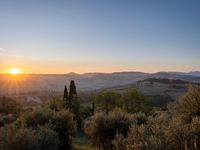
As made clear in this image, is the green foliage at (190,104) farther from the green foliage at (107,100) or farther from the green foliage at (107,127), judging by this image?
the green foliage at (107,100)

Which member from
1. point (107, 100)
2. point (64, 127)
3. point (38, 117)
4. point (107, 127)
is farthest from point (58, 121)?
point (107, 100)

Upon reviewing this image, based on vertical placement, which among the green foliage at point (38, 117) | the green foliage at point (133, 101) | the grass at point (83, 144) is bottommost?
the grass at point (83, 144)

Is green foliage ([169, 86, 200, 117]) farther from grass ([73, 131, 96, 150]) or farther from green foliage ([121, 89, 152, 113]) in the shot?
green foliage ([121, 89, 152, 113])

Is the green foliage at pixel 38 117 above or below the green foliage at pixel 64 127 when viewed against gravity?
above

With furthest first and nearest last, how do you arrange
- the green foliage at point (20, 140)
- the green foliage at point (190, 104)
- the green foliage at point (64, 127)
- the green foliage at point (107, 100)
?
the green foliage at point (107, 100) < the green foliage at point (64, 127) < the green foliage at point (190, 104) < the green foliage at point (20, 140)

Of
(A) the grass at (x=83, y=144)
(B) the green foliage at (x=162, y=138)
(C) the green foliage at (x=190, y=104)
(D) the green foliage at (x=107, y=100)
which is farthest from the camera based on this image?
(D) the green foliage at (x=107, y=100)

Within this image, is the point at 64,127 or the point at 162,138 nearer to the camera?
the point at 162,138

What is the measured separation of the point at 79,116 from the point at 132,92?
1313cm

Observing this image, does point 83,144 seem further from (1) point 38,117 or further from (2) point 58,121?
(1) point 38,117

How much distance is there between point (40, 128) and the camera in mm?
19953

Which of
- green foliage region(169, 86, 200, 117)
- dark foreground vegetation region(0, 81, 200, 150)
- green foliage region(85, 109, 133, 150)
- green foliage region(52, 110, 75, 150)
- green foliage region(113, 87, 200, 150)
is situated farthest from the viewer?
green foliage region(52, 110, 75, 150)

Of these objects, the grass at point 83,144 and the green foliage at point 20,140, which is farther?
the grass at point 83,144

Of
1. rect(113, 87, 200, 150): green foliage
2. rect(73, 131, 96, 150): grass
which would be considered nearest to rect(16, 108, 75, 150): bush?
rect(73, 131, 96, 150): grass

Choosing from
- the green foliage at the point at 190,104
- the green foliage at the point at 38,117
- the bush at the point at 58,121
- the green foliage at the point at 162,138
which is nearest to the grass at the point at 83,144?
the bush at the point at 58,121
